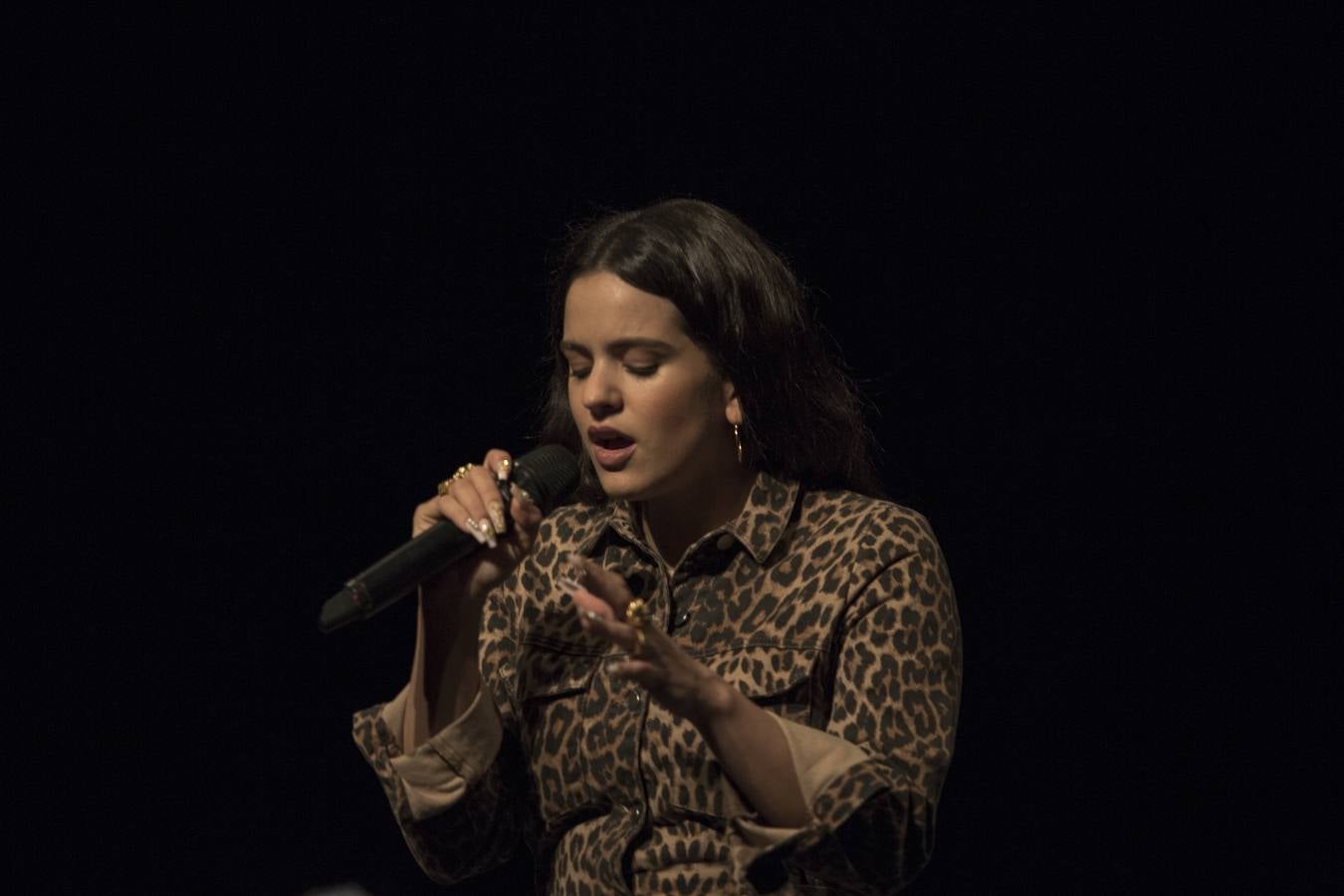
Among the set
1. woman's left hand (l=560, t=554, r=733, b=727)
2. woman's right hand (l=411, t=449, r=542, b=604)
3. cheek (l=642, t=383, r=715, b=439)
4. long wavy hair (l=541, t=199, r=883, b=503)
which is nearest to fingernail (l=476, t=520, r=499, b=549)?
woman's right hand (l=411, t=449, r=542, b=604)

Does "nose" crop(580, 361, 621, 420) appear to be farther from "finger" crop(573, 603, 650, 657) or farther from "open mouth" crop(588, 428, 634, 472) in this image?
"finger" crop(573, 603, 650, 657)

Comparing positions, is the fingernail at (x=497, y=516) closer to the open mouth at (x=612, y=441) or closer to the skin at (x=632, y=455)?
the skin at (x=632, y=455)

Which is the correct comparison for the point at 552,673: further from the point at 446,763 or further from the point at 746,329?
the point at 746,329

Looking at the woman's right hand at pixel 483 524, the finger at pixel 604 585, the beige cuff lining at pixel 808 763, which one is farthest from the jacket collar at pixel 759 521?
the finger at pixel 604 585

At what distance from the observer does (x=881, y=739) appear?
83.4 inches

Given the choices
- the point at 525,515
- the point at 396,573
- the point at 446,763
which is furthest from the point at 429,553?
the point at 446,763

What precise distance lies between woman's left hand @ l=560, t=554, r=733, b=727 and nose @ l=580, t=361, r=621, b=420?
1.16ft

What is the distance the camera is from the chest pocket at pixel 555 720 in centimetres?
233

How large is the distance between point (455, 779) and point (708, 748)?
13.5 inches

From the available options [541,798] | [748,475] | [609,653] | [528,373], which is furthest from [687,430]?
[528,373]

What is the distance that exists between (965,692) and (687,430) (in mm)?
1108

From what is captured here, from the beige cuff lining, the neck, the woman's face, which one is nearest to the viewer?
the beige cuff lining

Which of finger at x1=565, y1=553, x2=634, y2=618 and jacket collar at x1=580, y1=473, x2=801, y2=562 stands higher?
finger at x1=565, y1=553, x2=634, y2=618

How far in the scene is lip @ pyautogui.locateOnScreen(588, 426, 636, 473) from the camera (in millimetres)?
2277
